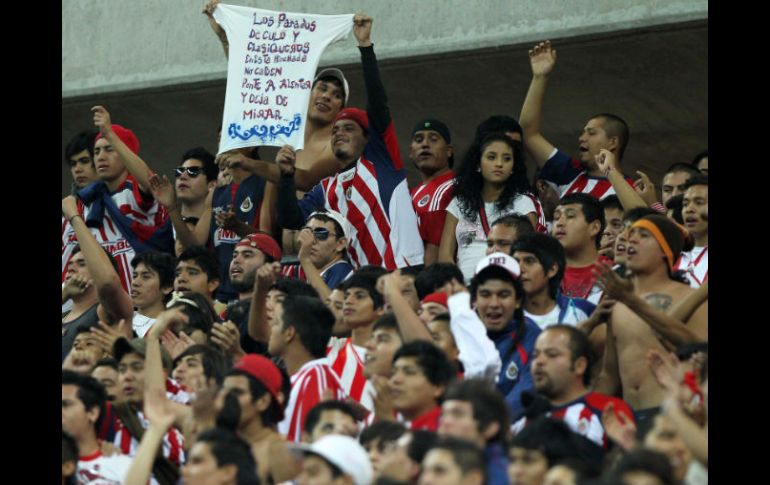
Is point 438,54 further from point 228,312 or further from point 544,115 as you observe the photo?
point 228,312

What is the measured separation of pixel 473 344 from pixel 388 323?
0.59 meters

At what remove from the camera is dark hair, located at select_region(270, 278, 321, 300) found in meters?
10.2

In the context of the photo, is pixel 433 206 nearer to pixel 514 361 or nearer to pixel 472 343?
pixel 514 361

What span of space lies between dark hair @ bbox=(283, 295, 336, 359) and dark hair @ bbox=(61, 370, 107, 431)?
3.68 feet

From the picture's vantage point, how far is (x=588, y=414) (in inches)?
323

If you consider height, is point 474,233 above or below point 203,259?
above

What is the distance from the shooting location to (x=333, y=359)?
9867 mm

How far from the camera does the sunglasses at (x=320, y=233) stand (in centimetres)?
1126

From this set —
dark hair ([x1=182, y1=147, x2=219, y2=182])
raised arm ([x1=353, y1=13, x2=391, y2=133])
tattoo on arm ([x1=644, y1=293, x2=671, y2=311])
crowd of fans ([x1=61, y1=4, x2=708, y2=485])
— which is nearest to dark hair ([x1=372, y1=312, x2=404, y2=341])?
crowd of fans ([x1=61, y1=4, x2=708, y2=485])

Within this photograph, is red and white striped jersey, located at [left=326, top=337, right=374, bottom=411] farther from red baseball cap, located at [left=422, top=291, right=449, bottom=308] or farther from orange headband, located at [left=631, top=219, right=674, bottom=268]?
orange headband, located at [left=631, top=219, right=674, bottom=268]

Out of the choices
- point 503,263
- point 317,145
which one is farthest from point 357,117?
point 503,263

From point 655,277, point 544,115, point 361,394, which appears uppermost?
point 544,115

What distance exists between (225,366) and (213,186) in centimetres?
374
